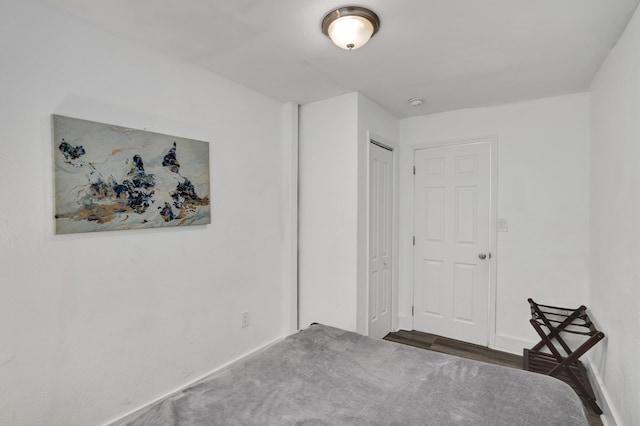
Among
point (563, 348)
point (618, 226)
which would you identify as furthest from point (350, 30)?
point (563, 348)

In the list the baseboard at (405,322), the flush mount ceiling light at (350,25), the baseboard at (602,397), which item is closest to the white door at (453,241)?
the baseboard at (405,322)

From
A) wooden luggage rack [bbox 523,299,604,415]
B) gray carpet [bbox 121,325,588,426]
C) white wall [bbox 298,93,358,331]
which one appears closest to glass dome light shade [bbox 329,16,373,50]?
white wall [bbox 298,93,358,331]

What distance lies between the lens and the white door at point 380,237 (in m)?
3.20

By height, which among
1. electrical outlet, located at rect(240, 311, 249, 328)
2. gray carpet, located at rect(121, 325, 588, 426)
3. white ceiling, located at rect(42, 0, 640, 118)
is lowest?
electrical outlet, located at rect(240, 311, 249, 328)

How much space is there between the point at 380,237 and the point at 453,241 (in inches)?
30.1

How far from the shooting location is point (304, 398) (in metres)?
1.46

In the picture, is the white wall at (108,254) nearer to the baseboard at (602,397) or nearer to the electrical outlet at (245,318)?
the electrical outlet at (245,318)

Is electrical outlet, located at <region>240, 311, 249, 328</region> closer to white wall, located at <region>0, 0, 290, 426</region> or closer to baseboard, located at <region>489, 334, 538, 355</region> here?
white wall, located at <region>0, 0, 290, 426</region>

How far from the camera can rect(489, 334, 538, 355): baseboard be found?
10.1ft

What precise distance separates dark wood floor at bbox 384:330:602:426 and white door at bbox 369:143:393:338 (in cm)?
22

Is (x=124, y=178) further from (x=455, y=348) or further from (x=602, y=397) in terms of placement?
(x=602, y=397)

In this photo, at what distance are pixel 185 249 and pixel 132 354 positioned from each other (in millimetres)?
718

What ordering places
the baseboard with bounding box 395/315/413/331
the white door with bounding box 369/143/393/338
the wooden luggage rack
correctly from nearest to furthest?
the wooden luggage rack, the white door with bounding box 369/143/393/338, the baseboard with bounding box 395/315/413/331

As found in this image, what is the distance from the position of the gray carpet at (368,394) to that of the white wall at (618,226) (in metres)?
0.64
